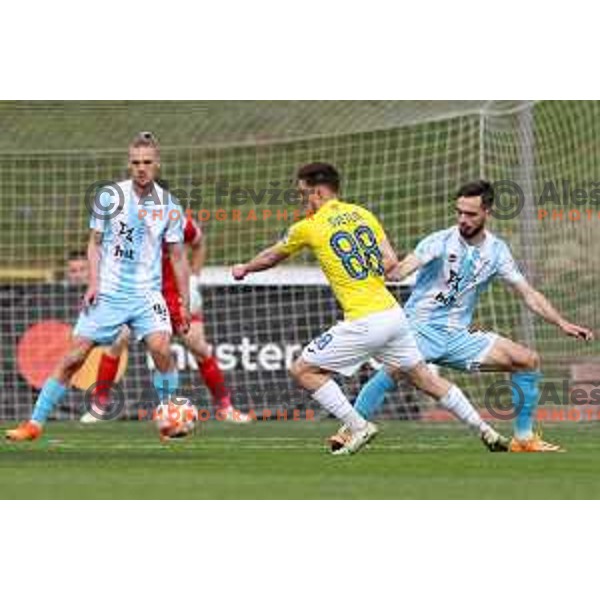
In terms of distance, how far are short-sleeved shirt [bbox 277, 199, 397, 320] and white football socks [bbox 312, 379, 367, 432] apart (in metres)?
A: 0.49

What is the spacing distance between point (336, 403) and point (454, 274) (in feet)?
5.06

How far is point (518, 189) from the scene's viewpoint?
22406 millimetres

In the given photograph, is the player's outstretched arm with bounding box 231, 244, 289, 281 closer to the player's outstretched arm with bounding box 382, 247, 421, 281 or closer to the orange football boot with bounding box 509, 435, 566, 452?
the player's outstretched arm with bounding box 382, 247, 421, 281

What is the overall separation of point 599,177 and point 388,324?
14.0m

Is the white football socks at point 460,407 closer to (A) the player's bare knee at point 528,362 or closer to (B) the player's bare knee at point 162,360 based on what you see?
(A) the player's bare knee at point 528,362

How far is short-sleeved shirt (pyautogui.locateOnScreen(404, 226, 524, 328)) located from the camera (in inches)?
578

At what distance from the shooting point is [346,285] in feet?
45.2

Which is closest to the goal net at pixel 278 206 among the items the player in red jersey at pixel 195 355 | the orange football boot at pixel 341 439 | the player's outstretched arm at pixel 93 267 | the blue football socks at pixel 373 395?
the player in red jersey at pixel 195 355

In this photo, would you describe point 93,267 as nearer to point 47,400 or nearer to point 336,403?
point 47,400

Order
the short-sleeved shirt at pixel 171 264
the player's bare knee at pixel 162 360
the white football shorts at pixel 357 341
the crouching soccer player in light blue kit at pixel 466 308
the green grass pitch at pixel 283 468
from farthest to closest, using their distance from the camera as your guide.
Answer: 1. the short-sleeved shirt at pixel 171 264
2. the player's bare knee at pixel 162 360
3. the crouching soccer player in light blue kit at pixel 466 308
4. the white football shorts at pixel 357 341
5. the green grass pitch at pixel 283 468

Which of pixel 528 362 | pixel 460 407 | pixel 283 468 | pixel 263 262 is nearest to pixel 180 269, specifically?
pixel 263 262

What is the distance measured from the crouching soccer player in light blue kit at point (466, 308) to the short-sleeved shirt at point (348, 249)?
0.58 m

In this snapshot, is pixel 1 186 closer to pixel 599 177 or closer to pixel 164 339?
pixel 599 177

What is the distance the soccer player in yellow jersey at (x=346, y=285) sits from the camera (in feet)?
44.7
